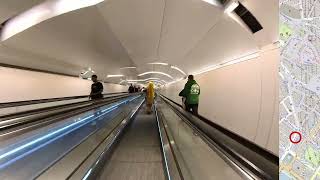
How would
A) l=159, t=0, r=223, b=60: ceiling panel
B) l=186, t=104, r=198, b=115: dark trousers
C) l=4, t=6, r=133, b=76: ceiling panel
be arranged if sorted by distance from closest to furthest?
l=4, t=6, r=133, b=76: ceiling panel < l=159, t=0, r=223, b=60: ceiling panel < l=186, t=104, r=198, b=115: dark trousers

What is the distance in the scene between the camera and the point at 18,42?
7562mm

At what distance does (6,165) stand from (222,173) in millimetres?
2967

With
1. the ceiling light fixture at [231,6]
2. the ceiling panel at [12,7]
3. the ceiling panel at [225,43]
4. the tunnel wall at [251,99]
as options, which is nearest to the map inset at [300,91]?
the tunnel wall at [251,99]

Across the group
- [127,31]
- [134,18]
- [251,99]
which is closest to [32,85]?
[127,31]

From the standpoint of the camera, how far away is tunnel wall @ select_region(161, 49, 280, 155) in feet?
19.5

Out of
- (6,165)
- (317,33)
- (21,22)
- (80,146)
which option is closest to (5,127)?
(6,165)

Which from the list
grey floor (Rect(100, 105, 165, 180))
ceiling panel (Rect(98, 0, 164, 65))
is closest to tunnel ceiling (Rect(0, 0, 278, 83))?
ceiling panel (Rect(98, 0, 164, 65))

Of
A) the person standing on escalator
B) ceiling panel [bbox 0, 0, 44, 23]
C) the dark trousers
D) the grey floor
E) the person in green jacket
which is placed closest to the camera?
the grey floor

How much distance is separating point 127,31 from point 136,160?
5.67m

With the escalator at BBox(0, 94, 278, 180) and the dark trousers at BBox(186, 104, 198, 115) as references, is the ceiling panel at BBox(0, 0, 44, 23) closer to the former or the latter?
the escalator at BBox(0, 94, 278, 180)

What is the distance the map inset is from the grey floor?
334 cm

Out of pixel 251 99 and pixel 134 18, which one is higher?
pixel 134 18

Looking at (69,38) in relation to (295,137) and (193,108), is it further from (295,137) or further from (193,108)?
(295,137)

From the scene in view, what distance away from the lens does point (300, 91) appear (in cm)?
203
